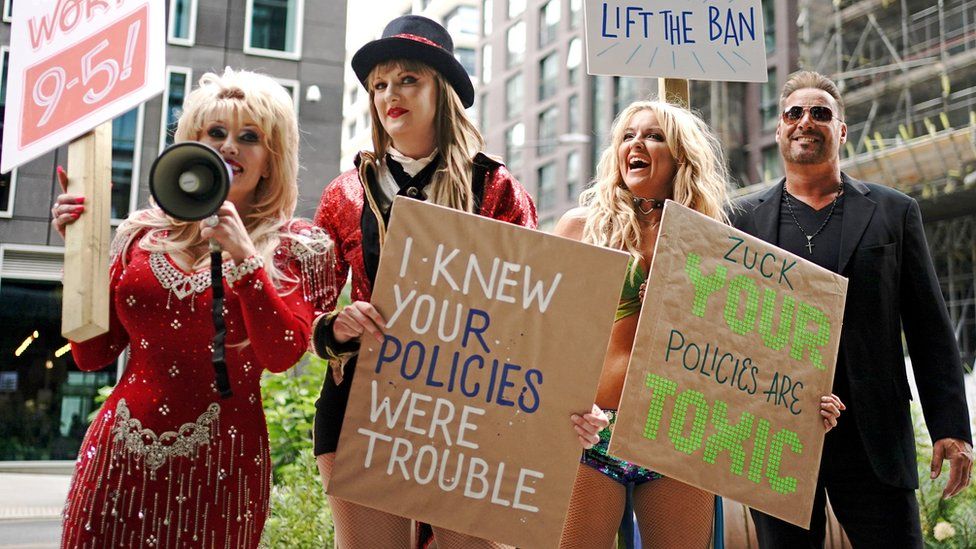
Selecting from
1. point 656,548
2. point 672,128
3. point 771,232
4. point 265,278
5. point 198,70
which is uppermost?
point 198,70

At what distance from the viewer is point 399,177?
2.28 metres

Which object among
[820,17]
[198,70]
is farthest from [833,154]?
[820,17]

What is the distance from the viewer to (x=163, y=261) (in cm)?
197

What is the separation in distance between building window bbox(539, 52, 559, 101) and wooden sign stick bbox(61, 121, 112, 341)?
3209 centimetres

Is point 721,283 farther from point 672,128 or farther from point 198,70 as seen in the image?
point 198,70

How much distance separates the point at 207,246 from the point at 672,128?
1.30 metres

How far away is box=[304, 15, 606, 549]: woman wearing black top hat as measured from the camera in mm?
2148

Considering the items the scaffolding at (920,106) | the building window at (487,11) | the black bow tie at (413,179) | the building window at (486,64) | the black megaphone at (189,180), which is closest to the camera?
the black megaphone at (189,180)

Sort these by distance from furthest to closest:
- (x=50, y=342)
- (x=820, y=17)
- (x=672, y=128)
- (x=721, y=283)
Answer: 1. (x=820, y=17)
2. (x=50, y=342)
3. (x=672, y=128)
4. (x=721, y=283)

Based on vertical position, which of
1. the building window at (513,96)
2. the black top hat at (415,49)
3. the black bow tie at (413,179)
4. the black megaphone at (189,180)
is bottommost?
the black megaphone at (189,180)

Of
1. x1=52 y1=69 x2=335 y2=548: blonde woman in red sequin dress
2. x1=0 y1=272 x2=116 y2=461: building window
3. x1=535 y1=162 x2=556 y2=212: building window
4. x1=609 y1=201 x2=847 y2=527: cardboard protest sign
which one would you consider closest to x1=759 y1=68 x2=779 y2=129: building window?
x1=535 y1=162 x2=556 y2=212: building window

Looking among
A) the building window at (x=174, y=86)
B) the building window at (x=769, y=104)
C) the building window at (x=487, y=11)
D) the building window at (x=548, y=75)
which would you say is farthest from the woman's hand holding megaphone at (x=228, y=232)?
the building window at (x=487, y=11)

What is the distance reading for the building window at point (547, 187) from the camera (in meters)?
33.8

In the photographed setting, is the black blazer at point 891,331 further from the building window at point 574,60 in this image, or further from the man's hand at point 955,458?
the building window at point 574,60
